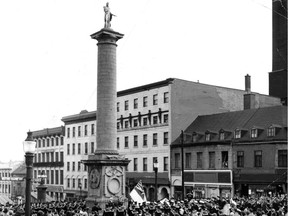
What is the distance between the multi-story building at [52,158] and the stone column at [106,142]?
45.1 metres

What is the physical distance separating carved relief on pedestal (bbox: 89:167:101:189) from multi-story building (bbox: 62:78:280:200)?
22784 mm

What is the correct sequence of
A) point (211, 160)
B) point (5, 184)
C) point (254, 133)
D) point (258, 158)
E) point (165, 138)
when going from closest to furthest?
point (258, 158)
point (254, 133)
point (211, 160)
point (165, 138)
point (5, 184)

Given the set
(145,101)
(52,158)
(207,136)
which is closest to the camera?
(207,136)

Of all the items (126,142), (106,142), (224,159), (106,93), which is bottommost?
(224,159)

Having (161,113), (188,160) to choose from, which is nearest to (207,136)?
(188,160)

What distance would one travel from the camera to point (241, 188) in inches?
1848

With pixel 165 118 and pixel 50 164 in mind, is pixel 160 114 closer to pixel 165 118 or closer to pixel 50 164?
pixel 165 118

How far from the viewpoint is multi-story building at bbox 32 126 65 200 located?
259ft

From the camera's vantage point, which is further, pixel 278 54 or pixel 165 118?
pixel 278 54

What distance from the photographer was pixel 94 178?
109ft

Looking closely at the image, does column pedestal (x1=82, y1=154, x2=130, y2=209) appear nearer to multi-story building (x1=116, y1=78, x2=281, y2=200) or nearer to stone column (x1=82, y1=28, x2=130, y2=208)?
stone column (x1=82, y1=28, x2=130, y2=208)

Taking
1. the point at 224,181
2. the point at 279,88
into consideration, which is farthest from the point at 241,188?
the point at 279,88

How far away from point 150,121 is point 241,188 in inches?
647

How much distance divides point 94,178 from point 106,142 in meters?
2.58
